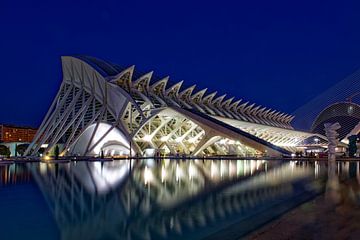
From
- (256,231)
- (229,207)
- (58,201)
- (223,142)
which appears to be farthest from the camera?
(223,142)

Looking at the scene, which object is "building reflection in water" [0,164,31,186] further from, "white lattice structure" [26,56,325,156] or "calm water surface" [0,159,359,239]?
"white lattice structure" [26,56,325,156]

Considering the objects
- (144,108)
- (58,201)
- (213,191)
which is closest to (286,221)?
(213,191)

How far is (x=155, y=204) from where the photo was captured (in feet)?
33.9

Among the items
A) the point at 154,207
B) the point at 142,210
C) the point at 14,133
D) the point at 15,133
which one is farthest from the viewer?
the point at 15,133

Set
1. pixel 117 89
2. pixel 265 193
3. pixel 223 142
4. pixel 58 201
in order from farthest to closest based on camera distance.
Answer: pixel 223 142
pixel 117 89
pixel 265 193
pixel 58 201

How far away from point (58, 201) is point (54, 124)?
1896 inches

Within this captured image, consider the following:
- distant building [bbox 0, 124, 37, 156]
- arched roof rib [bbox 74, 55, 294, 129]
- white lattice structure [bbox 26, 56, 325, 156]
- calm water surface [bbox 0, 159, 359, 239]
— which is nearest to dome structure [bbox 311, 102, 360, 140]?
arched roof rib [bbox 74, 55, 294, 129]

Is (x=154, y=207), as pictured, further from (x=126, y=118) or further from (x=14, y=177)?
(x=126, y=118)

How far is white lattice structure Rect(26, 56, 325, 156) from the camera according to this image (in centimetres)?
4769

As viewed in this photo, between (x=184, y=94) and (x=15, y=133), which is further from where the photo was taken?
(x=15, y=133)

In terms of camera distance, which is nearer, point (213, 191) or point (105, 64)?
point (213, 191)

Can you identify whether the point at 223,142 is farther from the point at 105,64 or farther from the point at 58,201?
the point at 58,201

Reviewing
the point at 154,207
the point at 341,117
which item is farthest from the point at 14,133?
the point at 154,207

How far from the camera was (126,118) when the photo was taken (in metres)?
51.9
